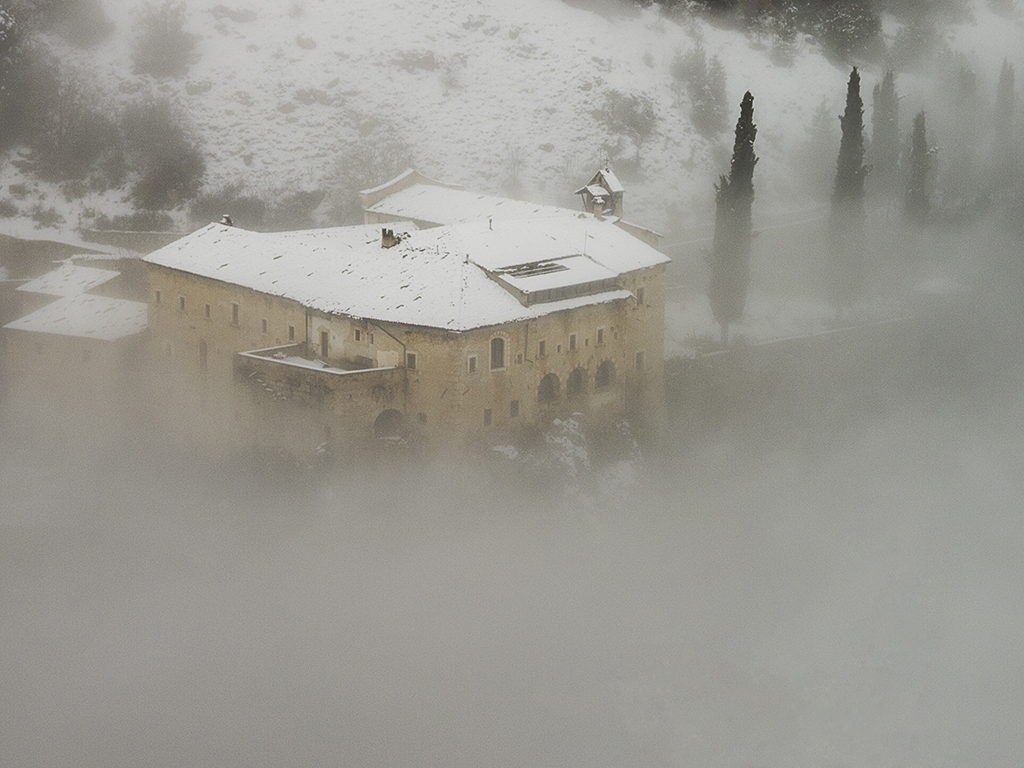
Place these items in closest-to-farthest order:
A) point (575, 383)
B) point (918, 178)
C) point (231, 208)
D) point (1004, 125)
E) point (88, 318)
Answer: point (575, 383) → point (88, 318) → point (918, 178) → point (231, 208) → point (1004, 125)

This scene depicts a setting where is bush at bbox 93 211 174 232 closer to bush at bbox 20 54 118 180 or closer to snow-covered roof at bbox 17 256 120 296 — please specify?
bush at bbox 20 54 118 180

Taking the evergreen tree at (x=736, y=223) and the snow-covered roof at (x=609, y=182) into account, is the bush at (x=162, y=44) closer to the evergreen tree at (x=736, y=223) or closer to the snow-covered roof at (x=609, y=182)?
the snow-covered roof at (x=609, y=182)

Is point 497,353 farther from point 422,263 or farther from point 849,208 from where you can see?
point 849,208

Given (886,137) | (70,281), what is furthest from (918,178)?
(70,281)

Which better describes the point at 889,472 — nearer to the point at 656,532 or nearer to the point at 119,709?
the point at 656,532

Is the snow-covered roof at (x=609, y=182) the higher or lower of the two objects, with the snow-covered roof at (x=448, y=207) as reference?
higher

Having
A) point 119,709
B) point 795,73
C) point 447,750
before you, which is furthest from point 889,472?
point 795,73

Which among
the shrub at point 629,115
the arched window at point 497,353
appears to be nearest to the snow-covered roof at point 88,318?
the arched window at point 497,353
